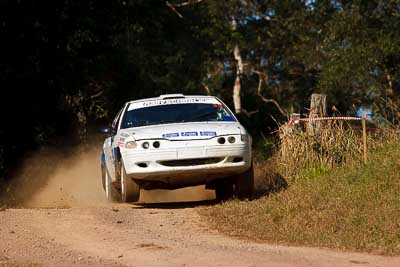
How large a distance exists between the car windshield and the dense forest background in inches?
118

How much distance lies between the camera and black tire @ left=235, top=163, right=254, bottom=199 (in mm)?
13023

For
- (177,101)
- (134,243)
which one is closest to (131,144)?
(177,101)

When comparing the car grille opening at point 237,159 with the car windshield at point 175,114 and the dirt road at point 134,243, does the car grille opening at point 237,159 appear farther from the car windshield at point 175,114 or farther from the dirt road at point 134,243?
the car windshield at point 175,114

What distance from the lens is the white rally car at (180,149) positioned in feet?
40.4

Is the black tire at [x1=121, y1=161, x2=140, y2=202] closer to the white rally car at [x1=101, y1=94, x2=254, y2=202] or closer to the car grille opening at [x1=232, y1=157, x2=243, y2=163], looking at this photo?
the white rally car at [x1=101, y1=94, x2=254, y2=202]

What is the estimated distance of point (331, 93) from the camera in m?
35.4

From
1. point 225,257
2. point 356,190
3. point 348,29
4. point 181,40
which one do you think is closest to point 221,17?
point 181,40

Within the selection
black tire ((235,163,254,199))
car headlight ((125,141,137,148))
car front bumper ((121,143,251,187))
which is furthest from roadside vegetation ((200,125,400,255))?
car headlight ((125,141,137,148))

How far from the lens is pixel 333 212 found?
1070cm

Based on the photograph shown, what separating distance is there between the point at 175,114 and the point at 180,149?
4.68 ft

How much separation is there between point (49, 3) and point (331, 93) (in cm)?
1710

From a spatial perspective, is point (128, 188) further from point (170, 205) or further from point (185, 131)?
point (185, 131)

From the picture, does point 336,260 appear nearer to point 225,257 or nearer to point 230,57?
point 225,257

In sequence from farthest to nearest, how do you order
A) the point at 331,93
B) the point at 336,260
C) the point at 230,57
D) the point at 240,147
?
the point at 230,57 → the point at 331,93 → the point at 240,147 → the point at 336,260
